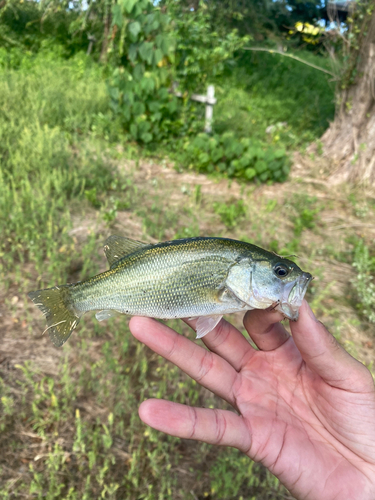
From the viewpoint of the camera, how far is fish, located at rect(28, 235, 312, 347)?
5.95 feet

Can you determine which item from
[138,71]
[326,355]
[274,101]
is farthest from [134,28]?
[326,355]

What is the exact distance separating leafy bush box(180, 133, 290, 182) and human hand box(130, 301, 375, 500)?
456 centimetres

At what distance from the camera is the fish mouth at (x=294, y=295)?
5.79ft

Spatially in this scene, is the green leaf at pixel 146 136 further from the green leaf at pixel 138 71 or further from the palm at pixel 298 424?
the palm at pixel 298 424

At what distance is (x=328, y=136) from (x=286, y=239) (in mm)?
3643

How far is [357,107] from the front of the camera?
699 cm

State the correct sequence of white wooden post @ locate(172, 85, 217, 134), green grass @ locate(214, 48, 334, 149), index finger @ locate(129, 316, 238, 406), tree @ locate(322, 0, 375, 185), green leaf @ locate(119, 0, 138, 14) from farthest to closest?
green grass @ locate(214, 48, 334, 149) < white wooden post @ locate(172, 85, 217, 134) < tree @ locate(322, 0, 375, 185) < green leaf @ locate(119, 0, 138, 14) < index finger @ locate(129, 316, 238, 406)

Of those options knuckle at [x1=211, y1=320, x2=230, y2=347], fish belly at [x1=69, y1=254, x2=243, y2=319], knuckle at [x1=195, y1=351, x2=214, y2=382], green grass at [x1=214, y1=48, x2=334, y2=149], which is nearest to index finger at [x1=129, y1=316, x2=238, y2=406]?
knuckle at [x1=195, y1=351, x2=214, y2=382]

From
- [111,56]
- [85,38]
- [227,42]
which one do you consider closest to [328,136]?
[227,42]

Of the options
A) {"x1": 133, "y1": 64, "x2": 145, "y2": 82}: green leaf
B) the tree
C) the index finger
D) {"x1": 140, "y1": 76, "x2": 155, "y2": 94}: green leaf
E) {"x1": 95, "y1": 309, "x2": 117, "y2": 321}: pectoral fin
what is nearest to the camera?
{"x1": 95, "y1": 309, "x2": 117, "y2": 321}: pectoral fin

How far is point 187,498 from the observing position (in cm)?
257

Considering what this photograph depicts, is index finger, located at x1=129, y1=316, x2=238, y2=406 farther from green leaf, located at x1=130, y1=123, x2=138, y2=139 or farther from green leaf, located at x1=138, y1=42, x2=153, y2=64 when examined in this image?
green leaf, located at x1=138, y1=42, x2=153, y2=64

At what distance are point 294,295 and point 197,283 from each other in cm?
48

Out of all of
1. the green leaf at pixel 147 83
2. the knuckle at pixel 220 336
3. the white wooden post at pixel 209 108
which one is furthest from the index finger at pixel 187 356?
the white wooden post at pixel 209 108
